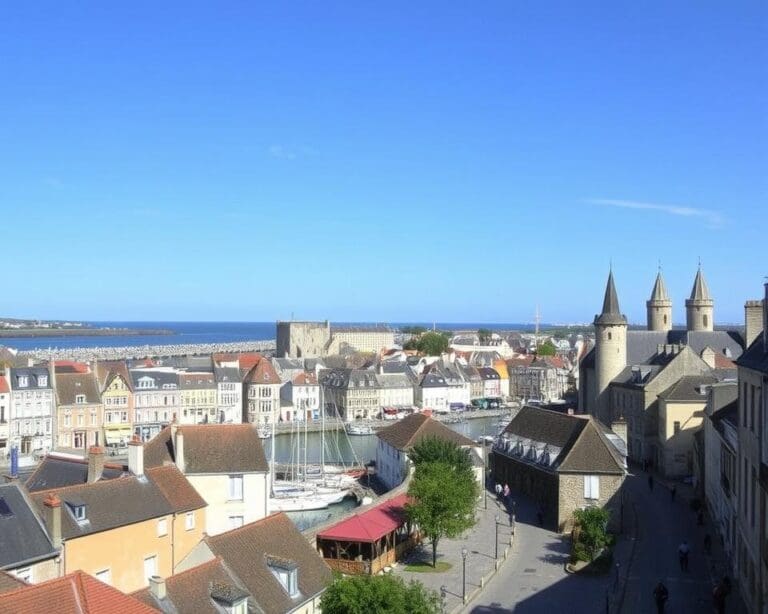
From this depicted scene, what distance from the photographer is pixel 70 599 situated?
49.0 ft

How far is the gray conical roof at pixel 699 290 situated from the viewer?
74.1 meters

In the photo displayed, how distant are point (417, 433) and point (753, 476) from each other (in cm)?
2606

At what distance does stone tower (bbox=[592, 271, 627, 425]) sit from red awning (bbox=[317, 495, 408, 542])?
31.7 meters

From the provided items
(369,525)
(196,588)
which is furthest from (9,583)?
(369,525)

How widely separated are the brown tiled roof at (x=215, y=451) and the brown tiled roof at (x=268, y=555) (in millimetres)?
9698

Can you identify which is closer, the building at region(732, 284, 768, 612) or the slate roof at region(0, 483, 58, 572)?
the building at region(732, 284, 768, 612)

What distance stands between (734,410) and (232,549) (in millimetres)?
22162

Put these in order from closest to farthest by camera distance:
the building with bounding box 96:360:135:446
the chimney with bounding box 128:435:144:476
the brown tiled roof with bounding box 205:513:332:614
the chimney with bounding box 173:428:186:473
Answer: the brown tiled roof with bounding box 205:513:332:614
the chimney with bounding box 128:435:144:476
the chimney with bounding box 173:428:186:473
the building with bounding box 96:360:135:446

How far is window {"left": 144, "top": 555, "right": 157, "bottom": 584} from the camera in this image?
26125 millimetres

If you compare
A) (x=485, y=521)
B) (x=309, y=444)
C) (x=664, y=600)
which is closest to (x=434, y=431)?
(x=485, y=521)

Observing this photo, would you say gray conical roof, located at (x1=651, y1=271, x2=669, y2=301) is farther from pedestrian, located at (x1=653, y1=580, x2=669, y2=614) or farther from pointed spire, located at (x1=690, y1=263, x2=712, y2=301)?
pedestrian, located at (x1=653, y1=580, x2=669, y2=614)

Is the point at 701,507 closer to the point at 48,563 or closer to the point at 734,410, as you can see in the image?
the point at 734,410

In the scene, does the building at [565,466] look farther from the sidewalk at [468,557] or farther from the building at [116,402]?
the building at [116,402]

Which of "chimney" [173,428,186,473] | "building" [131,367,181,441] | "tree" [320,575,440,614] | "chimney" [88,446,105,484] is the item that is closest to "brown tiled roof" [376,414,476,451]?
"chimney" [173,428,186,473]
